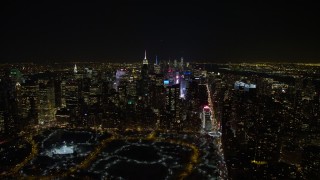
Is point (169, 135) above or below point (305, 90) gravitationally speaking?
below

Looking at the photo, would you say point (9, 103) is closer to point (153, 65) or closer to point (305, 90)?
point (305, 90)

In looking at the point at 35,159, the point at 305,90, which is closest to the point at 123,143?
the point at 35,159

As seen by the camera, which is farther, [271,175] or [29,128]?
[29,128]

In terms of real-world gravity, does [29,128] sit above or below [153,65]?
below

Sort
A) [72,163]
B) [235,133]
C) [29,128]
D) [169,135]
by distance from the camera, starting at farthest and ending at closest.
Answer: [29,128] → [169,135] → [235,133] → [72,163]

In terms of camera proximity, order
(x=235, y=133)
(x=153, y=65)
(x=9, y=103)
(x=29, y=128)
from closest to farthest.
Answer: (x=235, y=133), (x=29, y=128), (x=9, y=103), (x=153, y=65)

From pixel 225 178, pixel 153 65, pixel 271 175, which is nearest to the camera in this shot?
pixel 271 175

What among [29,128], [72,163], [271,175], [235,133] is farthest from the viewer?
[29,128]

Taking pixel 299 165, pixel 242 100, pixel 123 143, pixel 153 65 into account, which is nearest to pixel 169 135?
pixel 123 143

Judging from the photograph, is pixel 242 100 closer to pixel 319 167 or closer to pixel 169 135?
pixel 169 135
